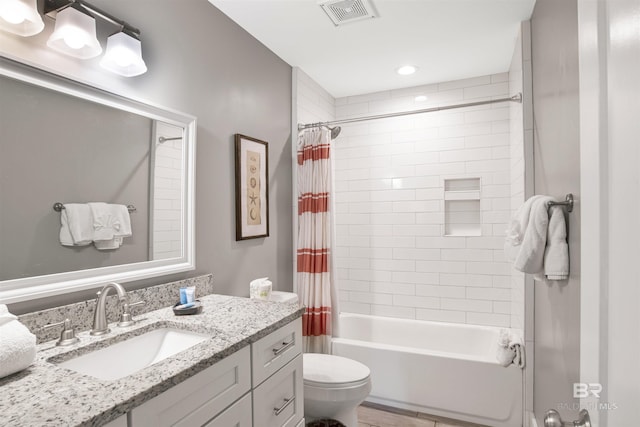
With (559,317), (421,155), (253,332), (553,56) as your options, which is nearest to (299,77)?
(421,155)

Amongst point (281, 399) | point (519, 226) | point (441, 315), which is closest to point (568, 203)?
point (519, 226)

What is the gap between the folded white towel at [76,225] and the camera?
1.26 m

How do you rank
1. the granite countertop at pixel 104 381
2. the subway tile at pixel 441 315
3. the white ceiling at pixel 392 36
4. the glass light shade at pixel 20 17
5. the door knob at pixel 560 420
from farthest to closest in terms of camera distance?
the subway tile at pixel 441 315 < the white ceiling at pixel 392 36 < the glass light shade at pixel 20 17 < the granite countertop at pixel 104 381 < the door knob at pixel 560 420

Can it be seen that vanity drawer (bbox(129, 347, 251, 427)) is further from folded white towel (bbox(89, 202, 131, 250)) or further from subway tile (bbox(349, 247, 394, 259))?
subway tile (bbox(349, 247, 394, 259))

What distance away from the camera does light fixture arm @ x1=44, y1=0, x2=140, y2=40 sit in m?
1.23

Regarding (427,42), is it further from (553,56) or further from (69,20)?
(69,20)

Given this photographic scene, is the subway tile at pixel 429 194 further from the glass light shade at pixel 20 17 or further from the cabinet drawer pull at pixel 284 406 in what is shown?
the glass light shade at pixel 20 17

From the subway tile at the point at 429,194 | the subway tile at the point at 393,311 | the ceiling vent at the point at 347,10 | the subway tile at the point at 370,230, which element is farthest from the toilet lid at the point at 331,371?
the ceiling vent at the point at 347,10

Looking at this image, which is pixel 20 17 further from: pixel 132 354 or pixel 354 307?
pixel 354 307

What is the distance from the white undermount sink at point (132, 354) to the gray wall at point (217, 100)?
10.0 inches

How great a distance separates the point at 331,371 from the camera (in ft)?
6.62

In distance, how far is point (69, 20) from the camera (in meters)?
1.23

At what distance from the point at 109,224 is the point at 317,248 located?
59.7 inches

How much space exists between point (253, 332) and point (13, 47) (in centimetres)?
125
